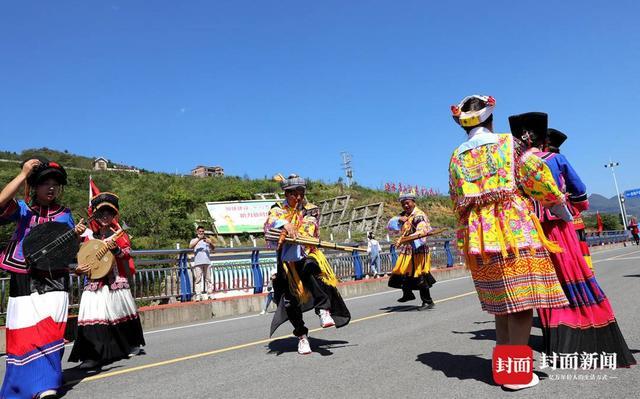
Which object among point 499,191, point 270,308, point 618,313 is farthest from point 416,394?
point 270,308

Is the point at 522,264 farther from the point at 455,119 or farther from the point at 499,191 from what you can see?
the point at 455,119

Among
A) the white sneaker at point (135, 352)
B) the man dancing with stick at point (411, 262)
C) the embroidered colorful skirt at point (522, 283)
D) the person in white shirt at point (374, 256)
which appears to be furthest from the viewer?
the person in white shirt at point (374, 256)

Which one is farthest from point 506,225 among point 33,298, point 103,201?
point 103,201

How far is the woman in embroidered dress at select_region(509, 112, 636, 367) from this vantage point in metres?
3.97

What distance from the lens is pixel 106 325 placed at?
5930mm

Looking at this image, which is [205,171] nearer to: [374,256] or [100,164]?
[100,164]

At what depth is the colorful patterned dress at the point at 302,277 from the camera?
217 inches

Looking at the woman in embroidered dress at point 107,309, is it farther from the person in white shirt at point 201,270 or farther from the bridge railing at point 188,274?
the person in white shirt at point 201,270

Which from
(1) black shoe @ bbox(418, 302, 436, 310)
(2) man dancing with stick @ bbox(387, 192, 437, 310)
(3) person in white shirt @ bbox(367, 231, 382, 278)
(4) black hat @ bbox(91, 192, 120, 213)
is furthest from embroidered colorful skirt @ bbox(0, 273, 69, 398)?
(3) person in white shirt @ bbox(367, 231, 382, 278)

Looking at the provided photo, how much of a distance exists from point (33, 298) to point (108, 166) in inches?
2620

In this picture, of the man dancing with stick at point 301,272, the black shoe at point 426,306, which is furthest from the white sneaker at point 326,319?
the black shoe at point 426,306

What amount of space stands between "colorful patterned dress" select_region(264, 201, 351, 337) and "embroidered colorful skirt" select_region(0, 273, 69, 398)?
2211 millimetres

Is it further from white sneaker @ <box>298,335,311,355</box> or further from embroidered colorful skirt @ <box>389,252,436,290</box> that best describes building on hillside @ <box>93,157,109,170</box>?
white sneaker @ <box>298,335,311,355</box>

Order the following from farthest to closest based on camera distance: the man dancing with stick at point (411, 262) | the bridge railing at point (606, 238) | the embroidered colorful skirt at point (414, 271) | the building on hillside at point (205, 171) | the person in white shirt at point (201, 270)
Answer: the building on hillside at point (205, 171), the bridge railing at point (606, 238), the person in white shirt at point (201, 270), the embroidered colorful skirt at point (414, 271), the man dancing with stick at point (411, 262)
